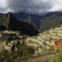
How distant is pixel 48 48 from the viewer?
8912cm

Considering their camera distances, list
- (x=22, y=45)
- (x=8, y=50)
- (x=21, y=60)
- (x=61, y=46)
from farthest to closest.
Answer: (x=22, y=45) < (x=8, y=50) < (x=61, y=46) < (x=21, y=60)

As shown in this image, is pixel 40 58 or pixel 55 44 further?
pixel 55 44

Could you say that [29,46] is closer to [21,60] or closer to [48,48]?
[48,48]

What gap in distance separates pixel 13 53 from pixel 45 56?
50.6 feet

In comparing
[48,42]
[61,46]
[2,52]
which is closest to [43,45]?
[48,42]

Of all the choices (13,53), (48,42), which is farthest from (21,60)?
(48,42)

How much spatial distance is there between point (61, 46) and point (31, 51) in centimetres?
1169

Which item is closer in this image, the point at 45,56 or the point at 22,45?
the point at 45,56

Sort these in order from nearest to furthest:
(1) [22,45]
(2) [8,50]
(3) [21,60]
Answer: (3) [21,60], (2) [8,50], (1) [22,45]

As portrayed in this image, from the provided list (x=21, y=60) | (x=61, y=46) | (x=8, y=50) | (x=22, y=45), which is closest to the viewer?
(x=21, y=60)

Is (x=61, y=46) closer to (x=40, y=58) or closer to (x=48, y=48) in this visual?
(x=48, y=48)

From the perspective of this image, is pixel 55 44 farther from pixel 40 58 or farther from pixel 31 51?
pixel 40 58

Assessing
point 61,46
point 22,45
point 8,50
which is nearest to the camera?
point 61,46

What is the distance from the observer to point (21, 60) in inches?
2950
